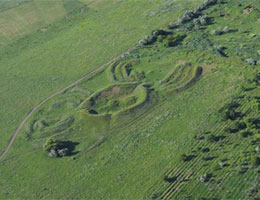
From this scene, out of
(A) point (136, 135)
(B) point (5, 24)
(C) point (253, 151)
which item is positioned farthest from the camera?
(B) point (5, 24)

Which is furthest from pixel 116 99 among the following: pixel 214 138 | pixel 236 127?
pixel 236 127

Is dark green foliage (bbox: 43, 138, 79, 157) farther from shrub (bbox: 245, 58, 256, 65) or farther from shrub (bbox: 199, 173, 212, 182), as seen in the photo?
shrub (bbox: 245, 58, 256, 65)

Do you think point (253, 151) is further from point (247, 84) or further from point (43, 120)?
point (43, 120)

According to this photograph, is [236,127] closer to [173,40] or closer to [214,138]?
[214,138]

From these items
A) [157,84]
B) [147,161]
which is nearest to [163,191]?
[147,161]

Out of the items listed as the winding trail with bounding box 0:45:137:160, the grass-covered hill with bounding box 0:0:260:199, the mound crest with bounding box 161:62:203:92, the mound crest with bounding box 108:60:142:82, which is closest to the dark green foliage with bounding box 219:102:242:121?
the grass-covered hill with bounding box 0:0:260:199

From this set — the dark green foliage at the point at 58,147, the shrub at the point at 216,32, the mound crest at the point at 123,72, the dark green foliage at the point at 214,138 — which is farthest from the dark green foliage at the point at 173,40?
the dark green foliage at the point at 58,147
